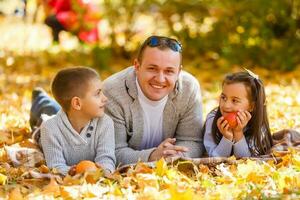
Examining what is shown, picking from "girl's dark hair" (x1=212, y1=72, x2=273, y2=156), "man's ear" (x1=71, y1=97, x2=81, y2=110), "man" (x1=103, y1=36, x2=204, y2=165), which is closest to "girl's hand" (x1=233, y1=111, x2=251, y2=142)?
"girl's dark hair" (x1=212, y1=72, x2=273, y2=156)

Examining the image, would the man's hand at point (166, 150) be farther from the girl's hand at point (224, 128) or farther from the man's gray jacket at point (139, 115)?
the girl's hand at point (224, 128)

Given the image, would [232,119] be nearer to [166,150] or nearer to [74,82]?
[166,150]

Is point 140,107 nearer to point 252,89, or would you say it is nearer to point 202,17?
point 252,89

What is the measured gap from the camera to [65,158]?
4.69 metres

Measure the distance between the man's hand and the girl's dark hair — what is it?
36cm

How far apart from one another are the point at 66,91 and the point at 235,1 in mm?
4749

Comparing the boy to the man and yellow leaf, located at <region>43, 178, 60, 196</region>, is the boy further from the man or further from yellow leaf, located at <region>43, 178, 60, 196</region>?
yellow leaf, located at <region>43, 178, 60, 196</region>

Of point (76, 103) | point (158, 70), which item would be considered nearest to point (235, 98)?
point (158, 70)

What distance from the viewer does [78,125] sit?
15.4ft

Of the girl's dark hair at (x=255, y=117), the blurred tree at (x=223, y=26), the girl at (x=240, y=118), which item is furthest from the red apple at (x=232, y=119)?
the blurred tree at (x=223, y=26)

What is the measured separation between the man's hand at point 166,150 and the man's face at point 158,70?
329 mm

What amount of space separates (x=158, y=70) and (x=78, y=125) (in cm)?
61

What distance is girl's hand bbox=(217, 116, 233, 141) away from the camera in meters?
4.71

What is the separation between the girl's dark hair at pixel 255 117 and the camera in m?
4.80
